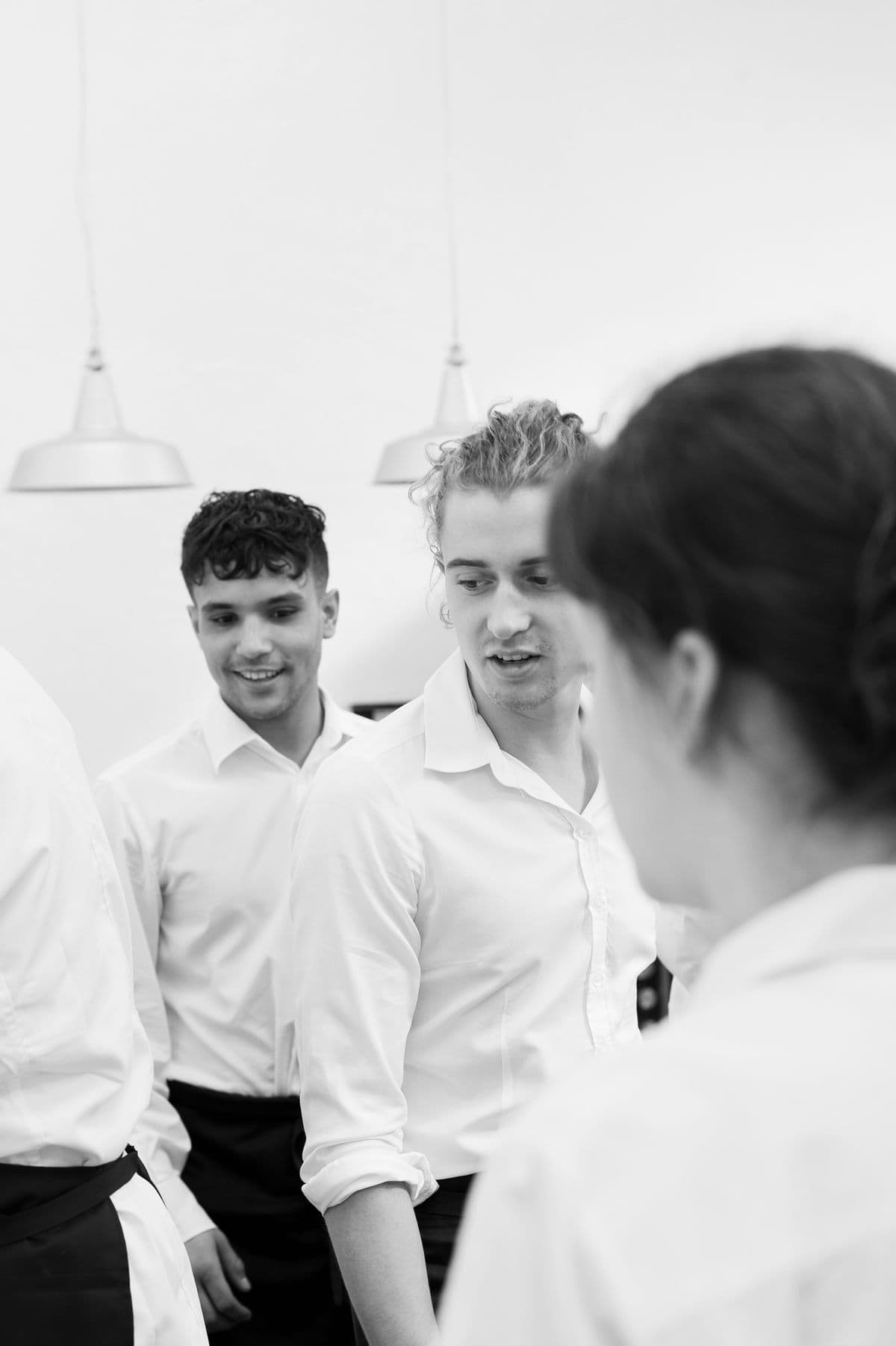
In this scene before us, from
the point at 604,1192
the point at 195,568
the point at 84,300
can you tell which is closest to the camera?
the point at 604,1192

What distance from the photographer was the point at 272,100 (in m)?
4.88

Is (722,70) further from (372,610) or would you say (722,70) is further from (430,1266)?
(430,1266)

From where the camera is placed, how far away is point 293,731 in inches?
111

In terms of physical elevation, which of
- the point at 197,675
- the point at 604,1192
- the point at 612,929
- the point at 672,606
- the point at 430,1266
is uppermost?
the point at 672,606

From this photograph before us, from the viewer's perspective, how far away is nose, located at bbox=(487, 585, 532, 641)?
1646 mm

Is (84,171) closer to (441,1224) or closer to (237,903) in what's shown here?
(237,903)

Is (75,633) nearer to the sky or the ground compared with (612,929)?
nearer to the ground

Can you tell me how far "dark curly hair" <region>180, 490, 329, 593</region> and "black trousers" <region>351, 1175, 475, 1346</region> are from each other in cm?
145

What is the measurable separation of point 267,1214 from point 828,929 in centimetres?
205

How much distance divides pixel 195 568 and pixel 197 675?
2.02 metres

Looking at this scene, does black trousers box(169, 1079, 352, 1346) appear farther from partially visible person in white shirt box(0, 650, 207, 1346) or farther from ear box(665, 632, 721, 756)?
ear box(665, 632, 721, 756)

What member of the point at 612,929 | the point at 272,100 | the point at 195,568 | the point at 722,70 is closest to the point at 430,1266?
the point at 612,929

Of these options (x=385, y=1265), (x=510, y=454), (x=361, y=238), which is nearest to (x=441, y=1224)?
(x=385, y=1265)

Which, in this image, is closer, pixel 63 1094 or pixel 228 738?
pixel 63 1094
